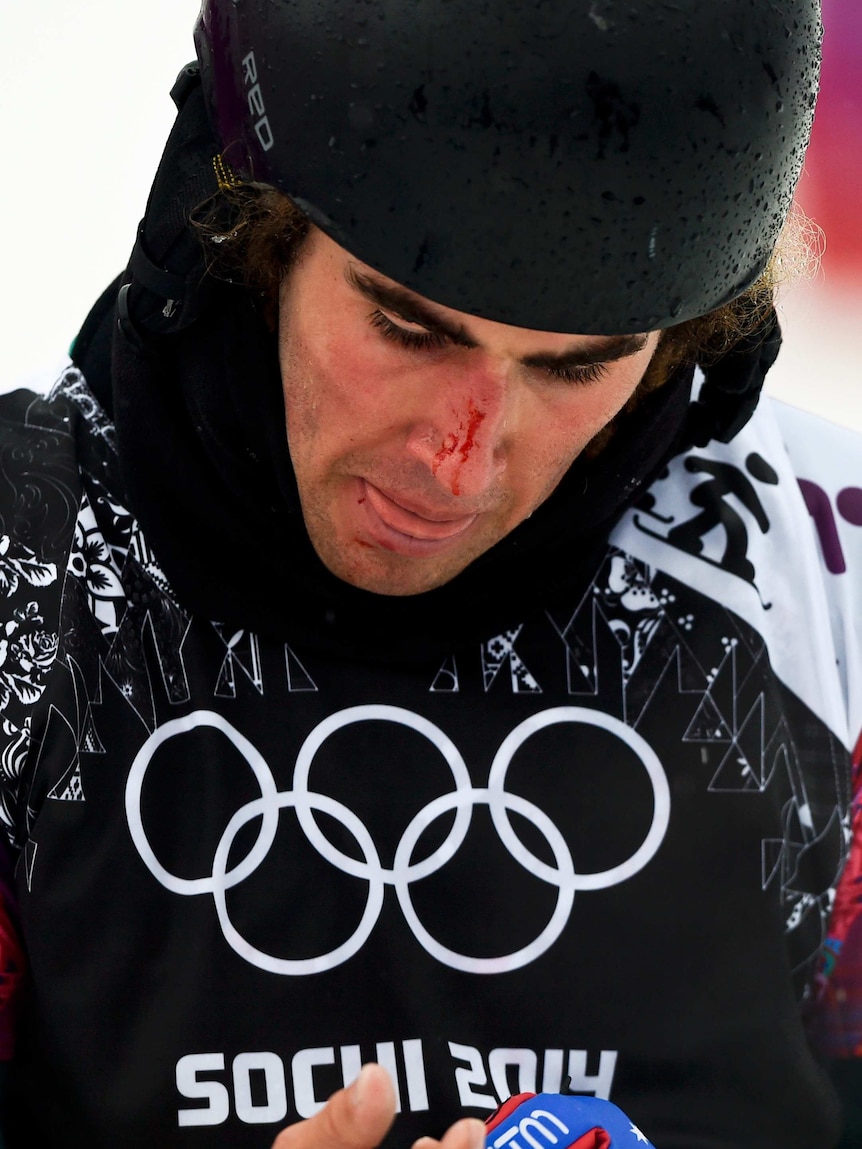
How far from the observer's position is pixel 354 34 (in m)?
0.85

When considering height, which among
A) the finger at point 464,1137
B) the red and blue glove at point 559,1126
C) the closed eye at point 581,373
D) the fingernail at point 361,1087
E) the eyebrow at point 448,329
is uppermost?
the eyebrow at point 448,329

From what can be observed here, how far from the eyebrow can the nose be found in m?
0.03

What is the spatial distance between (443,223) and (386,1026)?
67 centimetres

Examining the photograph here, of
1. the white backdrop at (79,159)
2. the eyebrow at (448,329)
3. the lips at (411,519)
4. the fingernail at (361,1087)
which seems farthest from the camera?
the white backdrop at (79,159)

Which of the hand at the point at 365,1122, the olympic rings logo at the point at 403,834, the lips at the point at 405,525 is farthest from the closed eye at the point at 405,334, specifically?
the hand at the point at 365,1122

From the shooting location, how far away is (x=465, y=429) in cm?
96

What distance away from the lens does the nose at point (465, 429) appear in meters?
0.95

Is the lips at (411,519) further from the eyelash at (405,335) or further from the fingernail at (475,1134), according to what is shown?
the fingernail at (475,1134)

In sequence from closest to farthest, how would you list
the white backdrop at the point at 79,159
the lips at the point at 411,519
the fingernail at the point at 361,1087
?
the fingernail at the point at 361,1087 → the lips at the point at 411,519 → the white backdrop at the point at 79,159

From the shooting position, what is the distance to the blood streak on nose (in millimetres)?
960

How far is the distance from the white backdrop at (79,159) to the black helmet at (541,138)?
1239 millimetres

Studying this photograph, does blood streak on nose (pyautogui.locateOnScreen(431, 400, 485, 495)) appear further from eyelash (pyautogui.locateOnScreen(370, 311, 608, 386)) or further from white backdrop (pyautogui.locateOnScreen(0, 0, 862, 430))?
white backdrop (pyautogui.locateOnScreen(0, 0, 862, 430))

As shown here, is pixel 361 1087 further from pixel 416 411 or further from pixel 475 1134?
pixel 416 411

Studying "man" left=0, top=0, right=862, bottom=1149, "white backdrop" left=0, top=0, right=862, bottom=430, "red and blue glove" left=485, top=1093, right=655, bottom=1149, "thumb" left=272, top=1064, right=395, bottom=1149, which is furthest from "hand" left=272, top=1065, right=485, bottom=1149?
"white backdrop" left=0, top=0, right=862, bottom=430
